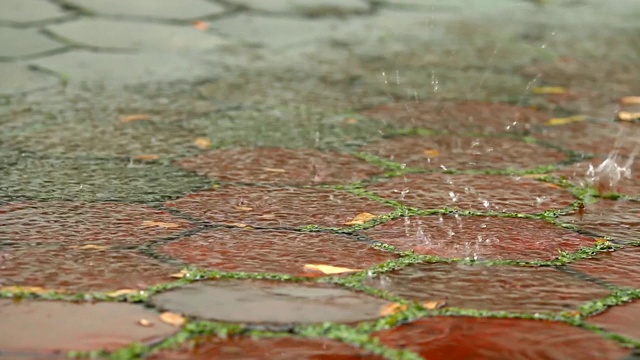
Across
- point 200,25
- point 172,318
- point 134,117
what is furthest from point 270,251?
point 200,25

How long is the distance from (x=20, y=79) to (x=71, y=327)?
2210mm

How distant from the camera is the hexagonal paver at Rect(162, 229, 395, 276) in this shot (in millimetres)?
2041

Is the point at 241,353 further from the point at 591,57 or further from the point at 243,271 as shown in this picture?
the point at 591,57

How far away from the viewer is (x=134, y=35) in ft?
14.6

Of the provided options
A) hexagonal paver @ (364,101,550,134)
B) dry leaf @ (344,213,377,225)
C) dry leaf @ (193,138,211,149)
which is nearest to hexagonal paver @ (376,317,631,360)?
dry leaf @ (344,213,377,225)

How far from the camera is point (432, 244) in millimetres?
2203

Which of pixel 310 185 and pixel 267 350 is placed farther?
pixel 310 185

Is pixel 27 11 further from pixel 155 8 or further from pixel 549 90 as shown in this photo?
pixel 549 90

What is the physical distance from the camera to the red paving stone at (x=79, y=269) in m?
1.89

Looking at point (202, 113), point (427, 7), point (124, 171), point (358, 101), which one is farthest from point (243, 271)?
point (427, 7)

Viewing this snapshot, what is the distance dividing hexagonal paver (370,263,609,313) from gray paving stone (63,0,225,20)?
2.97 m

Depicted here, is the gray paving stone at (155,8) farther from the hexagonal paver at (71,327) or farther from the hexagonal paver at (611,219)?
the hexagonal paver at (71,327)

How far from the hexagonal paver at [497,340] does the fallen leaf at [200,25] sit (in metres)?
3.09

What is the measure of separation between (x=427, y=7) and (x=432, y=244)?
3.34 meters
